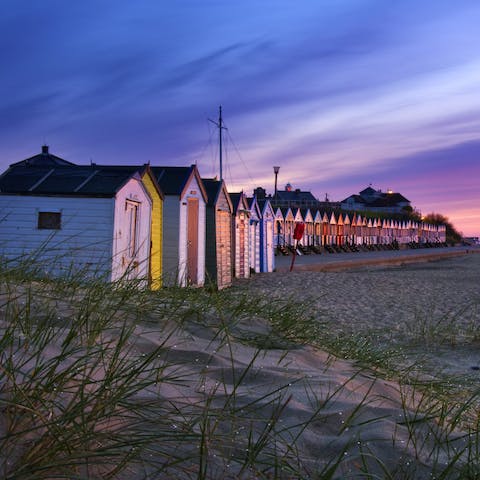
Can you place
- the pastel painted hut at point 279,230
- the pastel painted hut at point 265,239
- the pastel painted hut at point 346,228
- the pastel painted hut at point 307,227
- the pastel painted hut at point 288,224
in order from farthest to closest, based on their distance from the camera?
1. the pastel painted hut at point 346,228
2. the pastel painted hut at point 307,227
3. the pastel painted hut at point 288,224
4. the pastel painted hut at point 279,230
5. the pastel painted hut at point 265,239

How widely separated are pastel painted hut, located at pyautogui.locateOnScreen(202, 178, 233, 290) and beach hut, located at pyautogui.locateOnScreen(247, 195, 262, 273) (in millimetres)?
4478

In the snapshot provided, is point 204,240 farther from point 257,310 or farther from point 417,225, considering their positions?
point 417,225

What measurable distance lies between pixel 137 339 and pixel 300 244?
41859 millimetres

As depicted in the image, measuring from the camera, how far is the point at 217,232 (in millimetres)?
17562

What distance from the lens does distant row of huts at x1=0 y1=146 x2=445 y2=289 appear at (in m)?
9.70

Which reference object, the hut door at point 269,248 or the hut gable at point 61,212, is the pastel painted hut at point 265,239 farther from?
the hut gable at point 61,212

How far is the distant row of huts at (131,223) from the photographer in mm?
9700

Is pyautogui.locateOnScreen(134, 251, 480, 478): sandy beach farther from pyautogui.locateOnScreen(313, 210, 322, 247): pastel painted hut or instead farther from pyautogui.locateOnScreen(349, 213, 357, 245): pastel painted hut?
pyautogui.locateOnScreen(349, 213, 357, 245): pastel painted hut

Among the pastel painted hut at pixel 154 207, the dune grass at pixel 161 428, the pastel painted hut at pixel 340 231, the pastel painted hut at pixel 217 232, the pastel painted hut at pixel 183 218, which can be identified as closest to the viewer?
the dune grass at pixel 161 428

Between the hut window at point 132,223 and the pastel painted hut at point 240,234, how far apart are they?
26.1 feet

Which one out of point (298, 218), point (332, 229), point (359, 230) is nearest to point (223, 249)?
point (298, 218)

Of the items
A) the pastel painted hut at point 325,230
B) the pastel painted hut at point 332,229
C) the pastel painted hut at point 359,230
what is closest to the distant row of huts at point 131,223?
the pastel painted hut at point 325,230

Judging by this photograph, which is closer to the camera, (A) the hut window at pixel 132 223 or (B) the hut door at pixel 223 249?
(A) the hut window at pixel 132 223

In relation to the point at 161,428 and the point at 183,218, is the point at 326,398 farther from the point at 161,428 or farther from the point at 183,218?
the point at 183,218
